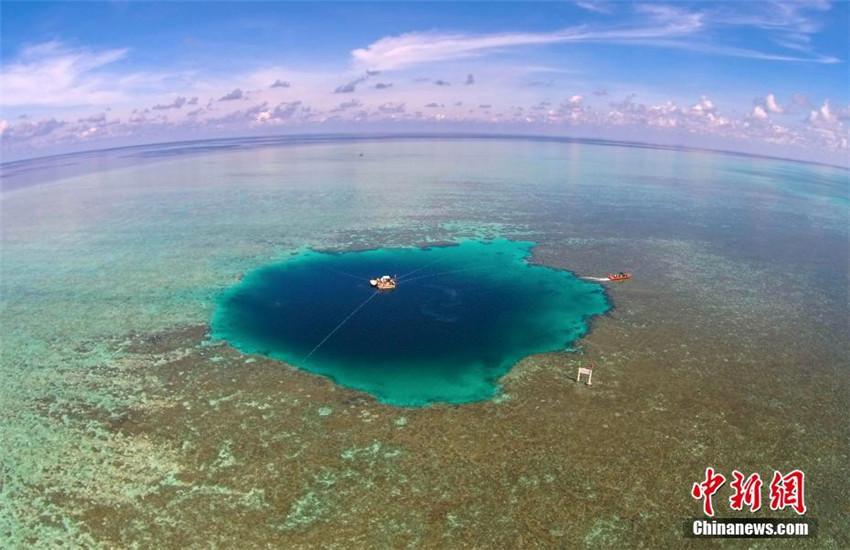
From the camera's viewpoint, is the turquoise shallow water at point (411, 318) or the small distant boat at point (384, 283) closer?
the turquoise shallow water at point (411, 318)

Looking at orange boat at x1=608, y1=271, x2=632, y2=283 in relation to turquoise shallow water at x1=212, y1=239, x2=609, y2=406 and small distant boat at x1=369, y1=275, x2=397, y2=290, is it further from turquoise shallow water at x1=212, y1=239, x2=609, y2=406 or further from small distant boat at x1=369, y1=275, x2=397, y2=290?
small distant boat at x1=369, y1=275, x2=397, y2=290

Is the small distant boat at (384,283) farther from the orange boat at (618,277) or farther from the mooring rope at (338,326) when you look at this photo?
the orange boat at (618,277)

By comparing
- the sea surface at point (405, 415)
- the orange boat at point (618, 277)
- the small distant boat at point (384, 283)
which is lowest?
the sea surface at point (405, 415)

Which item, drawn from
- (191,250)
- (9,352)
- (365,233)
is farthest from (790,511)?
(191,250)

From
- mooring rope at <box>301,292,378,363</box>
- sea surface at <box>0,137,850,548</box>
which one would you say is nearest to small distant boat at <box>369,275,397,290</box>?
mooring rope at <box>301,292,378,363</box>

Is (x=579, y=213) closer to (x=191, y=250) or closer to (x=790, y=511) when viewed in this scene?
(x=191, y=250)

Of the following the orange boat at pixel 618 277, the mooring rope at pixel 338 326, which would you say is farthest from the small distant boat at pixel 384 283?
the orange boat at pixel 618 277

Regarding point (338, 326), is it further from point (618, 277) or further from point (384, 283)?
point (618, 277)

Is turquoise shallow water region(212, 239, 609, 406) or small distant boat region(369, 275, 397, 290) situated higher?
small distant boat region(369, 275, 397, 290)
